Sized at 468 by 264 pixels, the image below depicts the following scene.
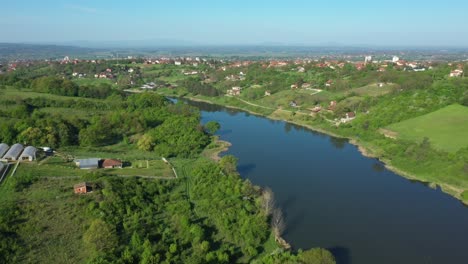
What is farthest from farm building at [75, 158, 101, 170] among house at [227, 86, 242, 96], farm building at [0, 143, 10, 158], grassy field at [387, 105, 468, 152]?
house at [227, 86, 242, 96]

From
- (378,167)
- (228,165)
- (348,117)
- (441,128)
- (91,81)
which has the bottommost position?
(91,81)

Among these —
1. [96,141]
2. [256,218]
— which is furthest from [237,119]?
[256,218]

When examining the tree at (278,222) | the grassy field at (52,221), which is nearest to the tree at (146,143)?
the grassy field at (52,221)

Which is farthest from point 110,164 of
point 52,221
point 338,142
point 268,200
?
point 338,142

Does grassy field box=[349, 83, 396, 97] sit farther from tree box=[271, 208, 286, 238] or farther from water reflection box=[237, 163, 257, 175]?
tree box=[271, 208, 286, 238]

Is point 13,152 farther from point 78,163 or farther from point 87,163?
point 87,163

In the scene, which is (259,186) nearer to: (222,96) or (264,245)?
(264,245)

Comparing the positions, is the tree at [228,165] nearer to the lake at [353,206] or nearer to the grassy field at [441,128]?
the lake at [353,206]
